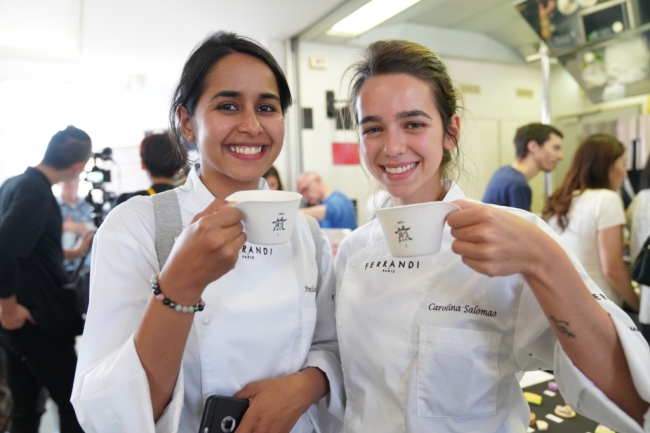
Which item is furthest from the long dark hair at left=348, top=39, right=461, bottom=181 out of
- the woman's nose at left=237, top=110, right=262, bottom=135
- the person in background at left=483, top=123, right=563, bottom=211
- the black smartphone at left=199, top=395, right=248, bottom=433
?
the person in background at left=483, top=123, right=563, bottom=211

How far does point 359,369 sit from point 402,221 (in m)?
0.47

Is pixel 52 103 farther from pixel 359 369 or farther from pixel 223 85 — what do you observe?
pixel 359 369

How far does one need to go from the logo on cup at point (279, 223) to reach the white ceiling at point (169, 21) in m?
2.84

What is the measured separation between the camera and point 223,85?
1097 mm

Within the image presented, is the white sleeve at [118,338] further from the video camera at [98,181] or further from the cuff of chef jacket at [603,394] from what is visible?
the video camera at [98,181]

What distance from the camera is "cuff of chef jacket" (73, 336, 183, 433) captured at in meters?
0.82

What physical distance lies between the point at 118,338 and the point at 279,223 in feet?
1.42

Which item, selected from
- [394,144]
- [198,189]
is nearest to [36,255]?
[198,189]

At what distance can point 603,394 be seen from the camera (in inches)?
30.8

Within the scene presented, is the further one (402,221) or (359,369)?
(359,369)

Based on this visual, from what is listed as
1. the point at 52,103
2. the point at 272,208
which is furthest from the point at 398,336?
the point at 52,103

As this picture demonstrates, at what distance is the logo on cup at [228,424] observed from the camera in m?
0.92

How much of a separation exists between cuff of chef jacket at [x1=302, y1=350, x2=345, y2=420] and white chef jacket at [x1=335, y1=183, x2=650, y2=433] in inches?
2.5

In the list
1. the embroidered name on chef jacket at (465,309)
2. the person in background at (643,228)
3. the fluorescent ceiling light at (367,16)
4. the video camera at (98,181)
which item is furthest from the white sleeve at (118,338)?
the fluorescent ceiling light at (367,16)
